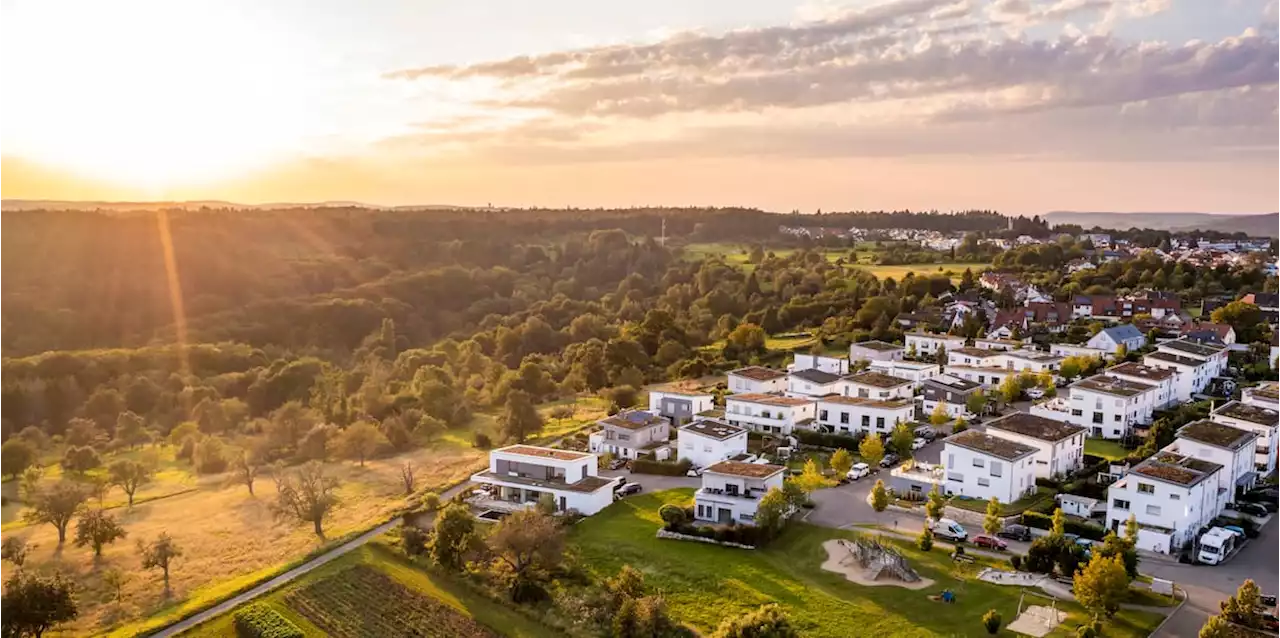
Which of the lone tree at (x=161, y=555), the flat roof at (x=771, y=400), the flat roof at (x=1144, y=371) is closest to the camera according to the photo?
the lone tree at (x=161, y=555)

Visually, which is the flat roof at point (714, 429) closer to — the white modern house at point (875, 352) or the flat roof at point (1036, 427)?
the flat roof at point (1036, 427)

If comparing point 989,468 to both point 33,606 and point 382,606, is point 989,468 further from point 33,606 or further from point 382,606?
point 33,606

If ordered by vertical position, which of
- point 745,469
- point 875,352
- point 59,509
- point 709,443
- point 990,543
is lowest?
point 59,509

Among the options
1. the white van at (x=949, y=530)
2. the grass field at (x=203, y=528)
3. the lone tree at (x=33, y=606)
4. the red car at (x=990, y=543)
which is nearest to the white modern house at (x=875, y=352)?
the grass field at (x=203, y=528)

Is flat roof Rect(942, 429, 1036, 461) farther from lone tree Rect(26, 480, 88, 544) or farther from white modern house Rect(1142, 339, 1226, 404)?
lone tree Rect(26, 480, 88, 544)

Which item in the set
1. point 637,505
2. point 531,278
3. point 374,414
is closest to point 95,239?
point 531,278

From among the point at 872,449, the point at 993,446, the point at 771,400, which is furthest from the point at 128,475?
the point at 993,446

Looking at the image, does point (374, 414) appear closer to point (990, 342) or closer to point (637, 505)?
point (637, 505)
